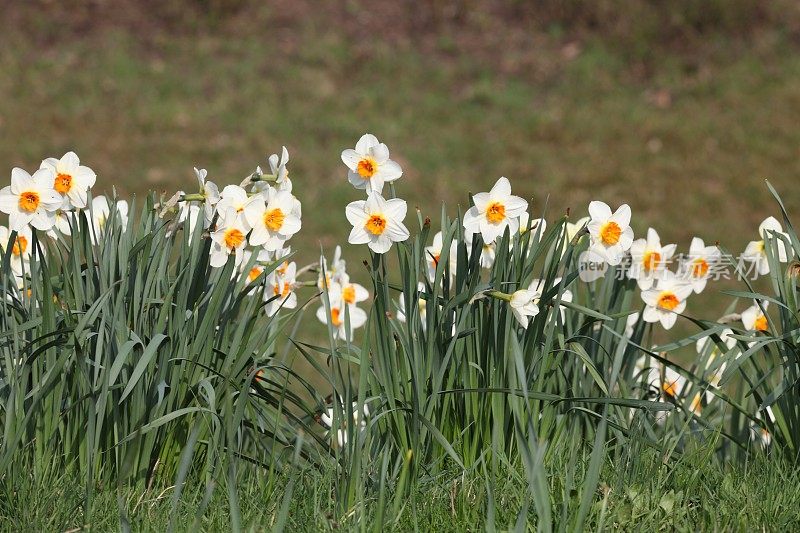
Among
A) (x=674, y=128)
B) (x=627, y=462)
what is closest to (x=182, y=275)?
(x=627, y=462)

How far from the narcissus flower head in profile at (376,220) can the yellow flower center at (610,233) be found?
0.49m

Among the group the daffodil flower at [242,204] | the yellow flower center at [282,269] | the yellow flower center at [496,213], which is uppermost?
the daffodil flower at [242,204]

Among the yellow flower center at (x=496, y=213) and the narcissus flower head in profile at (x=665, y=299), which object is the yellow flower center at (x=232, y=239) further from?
the narcissus flower head in profile at (x=665, y=299)

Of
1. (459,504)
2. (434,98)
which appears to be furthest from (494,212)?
(434,98)

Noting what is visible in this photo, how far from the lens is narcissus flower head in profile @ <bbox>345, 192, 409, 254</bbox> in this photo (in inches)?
81.2

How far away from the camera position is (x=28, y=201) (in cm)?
209

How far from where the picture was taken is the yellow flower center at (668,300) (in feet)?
7.80

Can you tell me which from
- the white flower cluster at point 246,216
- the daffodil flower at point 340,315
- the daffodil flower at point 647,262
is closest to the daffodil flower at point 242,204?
the white flower cluster at point 246,216

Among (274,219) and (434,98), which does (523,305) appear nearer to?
(274,219)

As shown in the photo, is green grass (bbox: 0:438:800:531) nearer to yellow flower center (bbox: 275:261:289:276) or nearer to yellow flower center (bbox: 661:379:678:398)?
yellow flower center (bbox: 661:379:678:398)

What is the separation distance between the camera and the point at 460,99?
25.5ft

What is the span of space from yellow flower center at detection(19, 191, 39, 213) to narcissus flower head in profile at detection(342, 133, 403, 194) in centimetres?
71

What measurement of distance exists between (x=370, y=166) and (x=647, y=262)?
81 cm

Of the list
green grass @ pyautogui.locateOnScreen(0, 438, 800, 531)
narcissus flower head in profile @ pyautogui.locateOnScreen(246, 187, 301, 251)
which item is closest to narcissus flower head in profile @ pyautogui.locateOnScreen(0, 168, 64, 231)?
narcissus flower head in profile @ pyautogui.locateOnScreen(246, 187, 301, 251)
